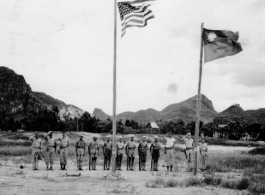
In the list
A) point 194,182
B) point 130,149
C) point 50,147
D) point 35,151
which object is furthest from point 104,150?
point 194,182

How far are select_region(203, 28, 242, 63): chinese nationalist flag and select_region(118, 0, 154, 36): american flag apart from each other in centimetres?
325

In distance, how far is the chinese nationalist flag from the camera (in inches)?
567

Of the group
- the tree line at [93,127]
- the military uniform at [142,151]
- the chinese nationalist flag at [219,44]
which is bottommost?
the tree line at [93,127]

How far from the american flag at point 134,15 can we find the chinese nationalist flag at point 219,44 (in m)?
3.25

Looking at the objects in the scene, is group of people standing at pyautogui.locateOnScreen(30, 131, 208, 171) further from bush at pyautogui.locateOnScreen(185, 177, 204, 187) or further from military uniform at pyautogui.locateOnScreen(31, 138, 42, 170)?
bush at pyautogui.locateOnScreen(185, 177, 204, 187)

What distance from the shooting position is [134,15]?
1348 cm

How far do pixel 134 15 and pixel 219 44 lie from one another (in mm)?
4240

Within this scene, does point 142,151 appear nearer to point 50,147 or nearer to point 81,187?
point 50,147

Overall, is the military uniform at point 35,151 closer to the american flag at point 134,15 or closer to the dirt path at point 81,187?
the dirt path at point 81,187

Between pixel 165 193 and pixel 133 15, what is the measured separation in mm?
7364

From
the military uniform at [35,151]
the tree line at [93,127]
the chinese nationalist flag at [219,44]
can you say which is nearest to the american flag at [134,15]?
the chinese nationalist flag at [219,44]

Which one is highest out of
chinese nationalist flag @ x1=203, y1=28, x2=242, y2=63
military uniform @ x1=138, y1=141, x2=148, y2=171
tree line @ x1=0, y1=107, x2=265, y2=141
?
chinese nationalist flag @ x1=203, y1=28, x2=242, y2=63

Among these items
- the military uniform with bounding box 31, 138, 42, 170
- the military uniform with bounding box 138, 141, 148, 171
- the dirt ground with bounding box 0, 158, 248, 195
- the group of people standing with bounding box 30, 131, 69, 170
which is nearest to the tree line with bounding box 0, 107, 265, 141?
the military uniform with bounding box 138, 141, 148, 171

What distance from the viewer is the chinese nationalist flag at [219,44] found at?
567 inches
